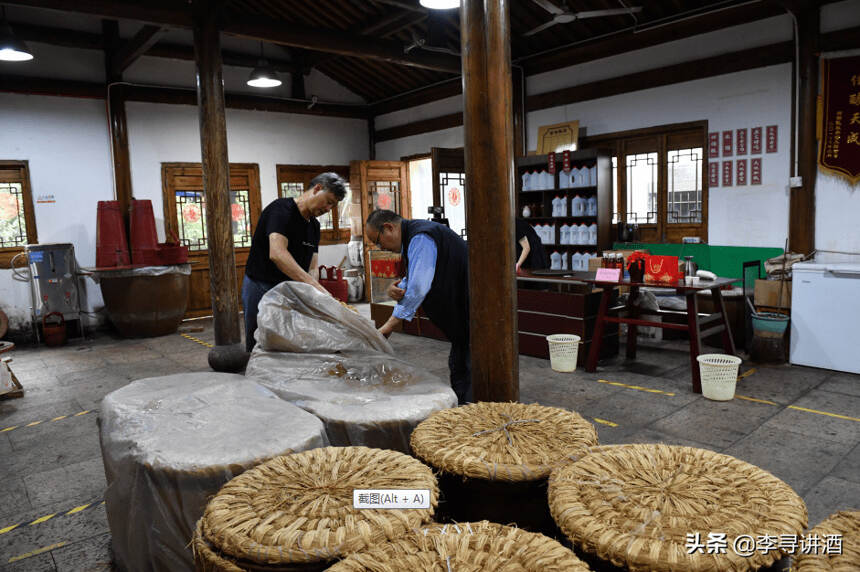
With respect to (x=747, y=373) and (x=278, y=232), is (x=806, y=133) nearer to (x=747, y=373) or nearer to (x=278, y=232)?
(x=747, y=373)

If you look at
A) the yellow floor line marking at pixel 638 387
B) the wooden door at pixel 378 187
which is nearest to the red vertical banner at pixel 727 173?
the yellow floor line marking at pixel 638 387

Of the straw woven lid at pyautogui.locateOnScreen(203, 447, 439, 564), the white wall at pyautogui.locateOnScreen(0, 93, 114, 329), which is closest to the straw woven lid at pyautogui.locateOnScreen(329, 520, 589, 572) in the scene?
the straw woven lid at pyautogui.locateOnScreen(203, 447, 439, 564)

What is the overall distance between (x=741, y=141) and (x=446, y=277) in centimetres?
530

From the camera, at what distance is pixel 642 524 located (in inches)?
42.9

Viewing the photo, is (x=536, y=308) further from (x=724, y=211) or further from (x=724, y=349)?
(x=724, y=211)

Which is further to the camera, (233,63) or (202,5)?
(233,63)

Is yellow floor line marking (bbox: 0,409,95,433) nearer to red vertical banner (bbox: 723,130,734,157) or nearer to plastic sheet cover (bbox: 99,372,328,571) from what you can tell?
plastic sheet cover (bbox: 99,372,328,571)

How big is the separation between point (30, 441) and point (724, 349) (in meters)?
5.94

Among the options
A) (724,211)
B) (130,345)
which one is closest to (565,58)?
(724,211)

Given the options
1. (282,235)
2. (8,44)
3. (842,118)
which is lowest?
(282,235)

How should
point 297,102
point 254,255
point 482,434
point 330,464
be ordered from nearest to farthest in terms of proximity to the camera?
point 330,464
point 482,434
point 254,255
point 297,102

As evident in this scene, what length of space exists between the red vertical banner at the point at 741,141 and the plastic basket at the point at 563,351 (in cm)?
341

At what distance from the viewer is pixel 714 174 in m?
6.96

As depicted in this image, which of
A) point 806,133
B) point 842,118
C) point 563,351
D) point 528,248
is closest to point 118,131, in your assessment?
point 528,248
